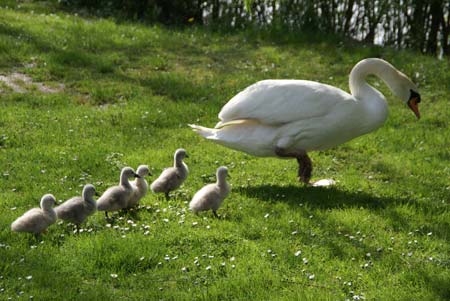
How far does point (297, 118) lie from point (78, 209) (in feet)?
10.8

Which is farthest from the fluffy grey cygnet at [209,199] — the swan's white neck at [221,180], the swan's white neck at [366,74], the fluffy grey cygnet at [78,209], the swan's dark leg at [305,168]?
the swan's white neck at [366,74]

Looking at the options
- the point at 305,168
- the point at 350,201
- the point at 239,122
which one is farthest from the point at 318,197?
the point at 239,122

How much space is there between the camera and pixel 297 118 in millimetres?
10047

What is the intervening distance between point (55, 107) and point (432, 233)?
7.36 meters

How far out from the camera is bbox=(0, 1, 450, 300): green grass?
736cm

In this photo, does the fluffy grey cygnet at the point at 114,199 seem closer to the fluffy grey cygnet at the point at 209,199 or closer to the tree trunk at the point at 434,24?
the fluffy grey cygnet at the point at 209,199

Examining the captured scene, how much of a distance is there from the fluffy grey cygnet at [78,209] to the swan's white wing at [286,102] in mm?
2681

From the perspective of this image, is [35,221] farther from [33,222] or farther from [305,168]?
[305,168]

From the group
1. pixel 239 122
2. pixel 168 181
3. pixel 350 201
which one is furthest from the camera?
pixel 239 122

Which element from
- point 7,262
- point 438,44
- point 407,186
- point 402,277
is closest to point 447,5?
point 438,44

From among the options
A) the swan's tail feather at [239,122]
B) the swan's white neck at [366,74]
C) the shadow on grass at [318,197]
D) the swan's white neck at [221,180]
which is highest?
the swan's white neck at [366,74]

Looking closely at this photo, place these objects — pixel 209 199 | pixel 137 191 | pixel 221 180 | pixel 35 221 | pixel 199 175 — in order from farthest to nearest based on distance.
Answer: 1. pixel 199 175
2. pixel 221 180
3. pixel 137 191
4. pixel 209 199
5. pixel 35 221

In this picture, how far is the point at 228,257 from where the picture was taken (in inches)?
308

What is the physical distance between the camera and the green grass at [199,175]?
7355 mm
